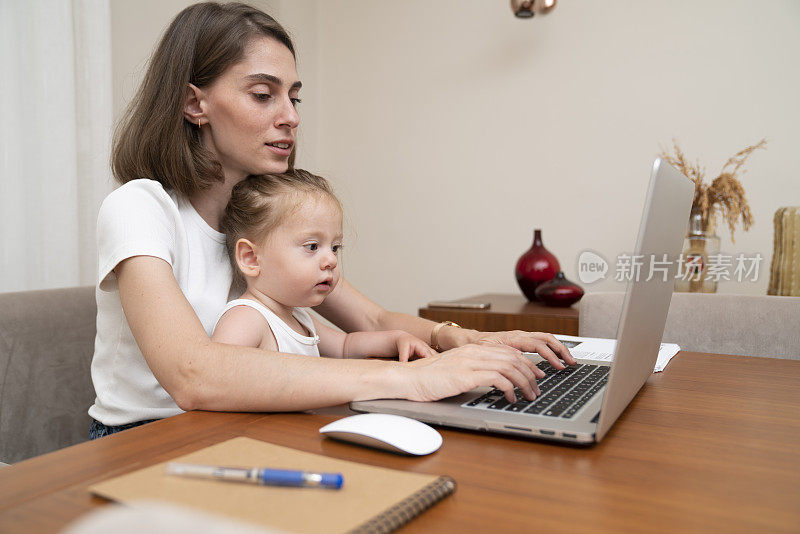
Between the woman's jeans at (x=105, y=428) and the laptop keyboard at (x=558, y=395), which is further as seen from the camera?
the woman's jeans at (x=105, y=428)

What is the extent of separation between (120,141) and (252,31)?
0.30 m

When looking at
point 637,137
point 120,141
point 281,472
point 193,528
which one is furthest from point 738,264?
point 193,528

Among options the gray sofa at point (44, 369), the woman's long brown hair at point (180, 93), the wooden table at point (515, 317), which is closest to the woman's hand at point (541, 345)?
the woman's long brown hair at point (180, 93)

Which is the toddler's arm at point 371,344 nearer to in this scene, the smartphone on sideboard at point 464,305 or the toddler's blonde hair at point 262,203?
the toddler's blonde hair at point 262,203

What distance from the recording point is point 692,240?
6.71ft

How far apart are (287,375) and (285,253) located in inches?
12.5

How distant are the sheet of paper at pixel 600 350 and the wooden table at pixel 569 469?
0.23m

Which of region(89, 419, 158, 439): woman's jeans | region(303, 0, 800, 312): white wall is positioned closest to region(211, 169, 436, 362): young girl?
region(89, 419, 158, 439): woman's jeans

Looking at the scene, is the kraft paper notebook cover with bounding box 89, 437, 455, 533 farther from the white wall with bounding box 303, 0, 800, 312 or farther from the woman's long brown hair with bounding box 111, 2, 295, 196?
the white wall with bounding box 303, 0, 800, 312

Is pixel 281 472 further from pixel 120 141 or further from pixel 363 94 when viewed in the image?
pixel 363 94

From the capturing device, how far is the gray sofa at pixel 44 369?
109 cm

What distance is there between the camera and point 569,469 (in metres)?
0.56

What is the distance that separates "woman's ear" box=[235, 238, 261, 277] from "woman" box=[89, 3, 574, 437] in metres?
0.08

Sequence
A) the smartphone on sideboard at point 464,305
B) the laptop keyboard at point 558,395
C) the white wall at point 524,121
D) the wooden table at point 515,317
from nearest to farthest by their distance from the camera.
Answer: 1. the laptop keyboard at point 558,395
2. the wooden table at point 515,317
3. the smartphone on sideboard at point 464,305
4. the white wall at point 524,121
